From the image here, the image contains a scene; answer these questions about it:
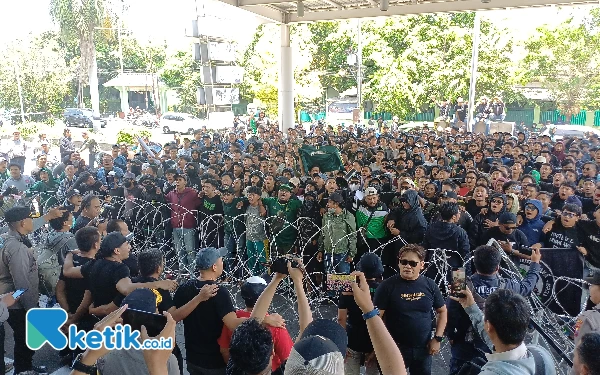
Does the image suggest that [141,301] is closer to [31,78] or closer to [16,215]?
[16,215]

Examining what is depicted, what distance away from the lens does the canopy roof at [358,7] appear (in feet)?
45.3

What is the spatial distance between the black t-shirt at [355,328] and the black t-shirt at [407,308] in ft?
0.58

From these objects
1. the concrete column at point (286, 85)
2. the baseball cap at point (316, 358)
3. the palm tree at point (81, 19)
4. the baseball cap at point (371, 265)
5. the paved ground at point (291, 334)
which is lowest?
the paved ground at point (291, 334)

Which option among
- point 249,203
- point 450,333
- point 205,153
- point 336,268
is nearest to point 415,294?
point 450,333

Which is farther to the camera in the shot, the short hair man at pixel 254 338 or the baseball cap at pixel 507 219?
the baseball cap at pixel 507 219

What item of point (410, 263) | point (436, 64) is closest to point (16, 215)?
point (410, 263)

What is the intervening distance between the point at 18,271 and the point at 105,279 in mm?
1365

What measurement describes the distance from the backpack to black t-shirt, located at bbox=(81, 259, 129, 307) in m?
1.22

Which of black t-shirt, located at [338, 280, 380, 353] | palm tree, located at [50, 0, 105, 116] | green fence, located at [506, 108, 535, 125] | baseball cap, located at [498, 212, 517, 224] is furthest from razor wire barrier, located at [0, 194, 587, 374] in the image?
green fence, located at [506, 108, 535, 125]

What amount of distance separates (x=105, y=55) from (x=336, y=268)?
53.4 m

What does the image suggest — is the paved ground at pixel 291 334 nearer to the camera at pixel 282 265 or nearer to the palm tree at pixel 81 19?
the camera at pixel 282 265

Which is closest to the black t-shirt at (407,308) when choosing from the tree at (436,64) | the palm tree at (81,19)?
the tree at (436,64)

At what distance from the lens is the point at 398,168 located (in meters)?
8.82

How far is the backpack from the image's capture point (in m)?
4.90
